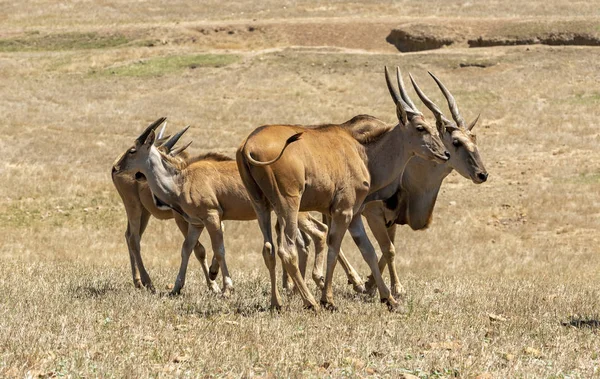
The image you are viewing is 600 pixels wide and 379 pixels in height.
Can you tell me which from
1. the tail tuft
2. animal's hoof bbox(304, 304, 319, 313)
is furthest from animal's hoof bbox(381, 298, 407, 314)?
the tail tuft

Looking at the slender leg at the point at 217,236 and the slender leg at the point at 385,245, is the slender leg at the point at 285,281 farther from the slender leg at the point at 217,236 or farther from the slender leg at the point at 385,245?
the slender leg at the point at 385,245

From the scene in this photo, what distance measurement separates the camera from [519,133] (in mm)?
32594

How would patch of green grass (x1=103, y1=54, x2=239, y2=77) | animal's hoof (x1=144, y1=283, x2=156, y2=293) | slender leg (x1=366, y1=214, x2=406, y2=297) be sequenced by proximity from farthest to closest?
patch of green grass (x1=103, y1=54, x2=239, y2=77) < animal's hoof (x1=144, y1=283, x2=156, y2=293) < slender leg (x1=366, y1=214, x2=406, y2=297)

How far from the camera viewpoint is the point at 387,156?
36.2ft

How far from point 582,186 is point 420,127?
15.4m

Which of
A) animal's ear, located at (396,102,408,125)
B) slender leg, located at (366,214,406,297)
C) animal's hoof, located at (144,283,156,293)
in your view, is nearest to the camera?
animal's ear, located at (396,102,408,125)

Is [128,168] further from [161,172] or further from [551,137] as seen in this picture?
[551,137]

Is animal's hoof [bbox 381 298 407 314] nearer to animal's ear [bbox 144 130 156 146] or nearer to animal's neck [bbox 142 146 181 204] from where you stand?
animal's neck [bbox 142 146 181 204]

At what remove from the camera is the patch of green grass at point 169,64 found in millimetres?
43812

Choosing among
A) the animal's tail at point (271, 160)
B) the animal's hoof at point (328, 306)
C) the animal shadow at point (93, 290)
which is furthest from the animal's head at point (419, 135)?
the animal shadow at point (93, 290)

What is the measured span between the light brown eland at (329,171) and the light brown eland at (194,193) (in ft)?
5.27

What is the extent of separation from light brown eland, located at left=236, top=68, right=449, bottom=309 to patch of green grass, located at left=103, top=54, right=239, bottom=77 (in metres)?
33.4

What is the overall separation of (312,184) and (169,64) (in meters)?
36.3

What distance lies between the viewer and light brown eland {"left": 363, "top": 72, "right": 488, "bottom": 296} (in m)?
11.7
